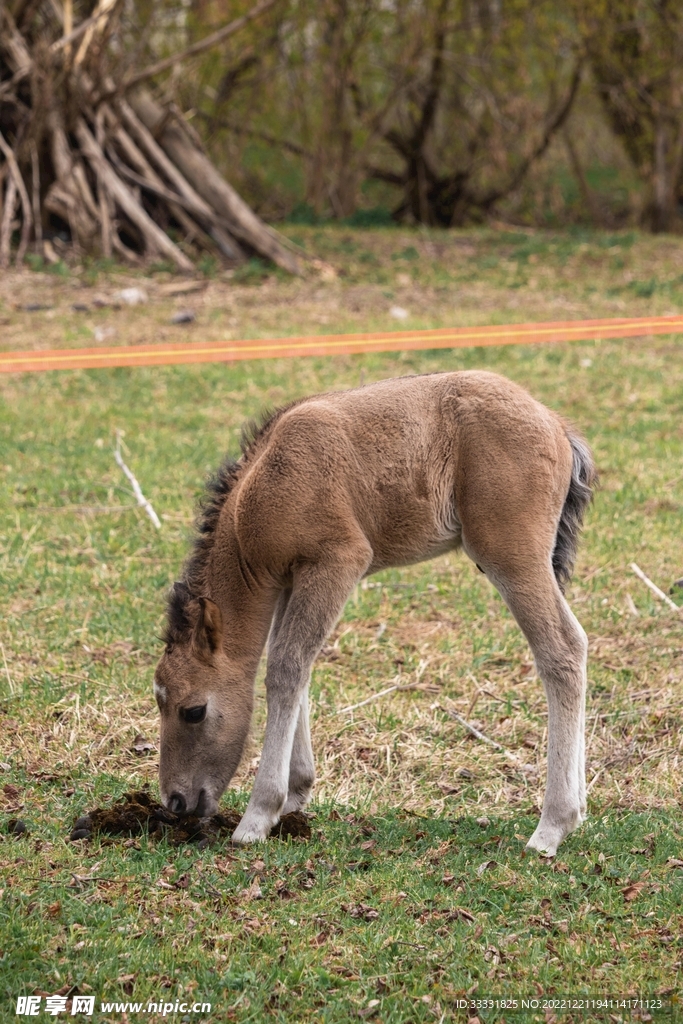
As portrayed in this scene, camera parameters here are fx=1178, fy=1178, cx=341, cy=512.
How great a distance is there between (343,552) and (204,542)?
669mm

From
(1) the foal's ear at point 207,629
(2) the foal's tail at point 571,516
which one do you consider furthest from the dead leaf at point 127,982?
(2) the foal's tail at point 571,516

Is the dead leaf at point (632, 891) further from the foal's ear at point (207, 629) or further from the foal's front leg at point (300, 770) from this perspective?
the foal's ear at point (207, 629)

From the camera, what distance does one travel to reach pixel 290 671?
16.3 feet

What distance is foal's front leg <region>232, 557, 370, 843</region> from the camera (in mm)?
4965

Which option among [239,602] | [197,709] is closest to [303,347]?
[239,602]

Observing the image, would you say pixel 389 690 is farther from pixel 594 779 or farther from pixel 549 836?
pixel 549 836

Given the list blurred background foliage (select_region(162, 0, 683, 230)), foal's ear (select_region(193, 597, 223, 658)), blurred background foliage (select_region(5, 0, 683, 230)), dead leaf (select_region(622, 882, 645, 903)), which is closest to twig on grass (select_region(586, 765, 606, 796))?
dead leaf (select_region(622, 882, 645, 903))

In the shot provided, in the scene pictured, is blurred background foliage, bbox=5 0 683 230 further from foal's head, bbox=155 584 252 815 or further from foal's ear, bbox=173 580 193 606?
foal's head, bbox=155 584 252 815

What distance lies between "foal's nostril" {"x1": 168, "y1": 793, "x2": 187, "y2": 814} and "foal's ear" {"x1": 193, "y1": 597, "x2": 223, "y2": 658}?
59 centimetres

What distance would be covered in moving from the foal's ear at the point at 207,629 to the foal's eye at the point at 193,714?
227 millimetres

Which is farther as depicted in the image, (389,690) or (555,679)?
(389,690)

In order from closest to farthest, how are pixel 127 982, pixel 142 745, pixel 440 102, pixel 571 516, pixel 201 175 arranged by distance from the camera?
pixel 127 982, pixel 571 516, pixel 142 745, pixel 201 175, pixel 440 102

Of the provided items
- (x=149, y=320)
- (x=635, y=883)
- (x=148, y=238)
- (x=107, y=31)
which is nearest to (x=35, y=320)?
(x=149, y=320)

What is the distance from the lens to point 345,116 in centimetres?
2309
